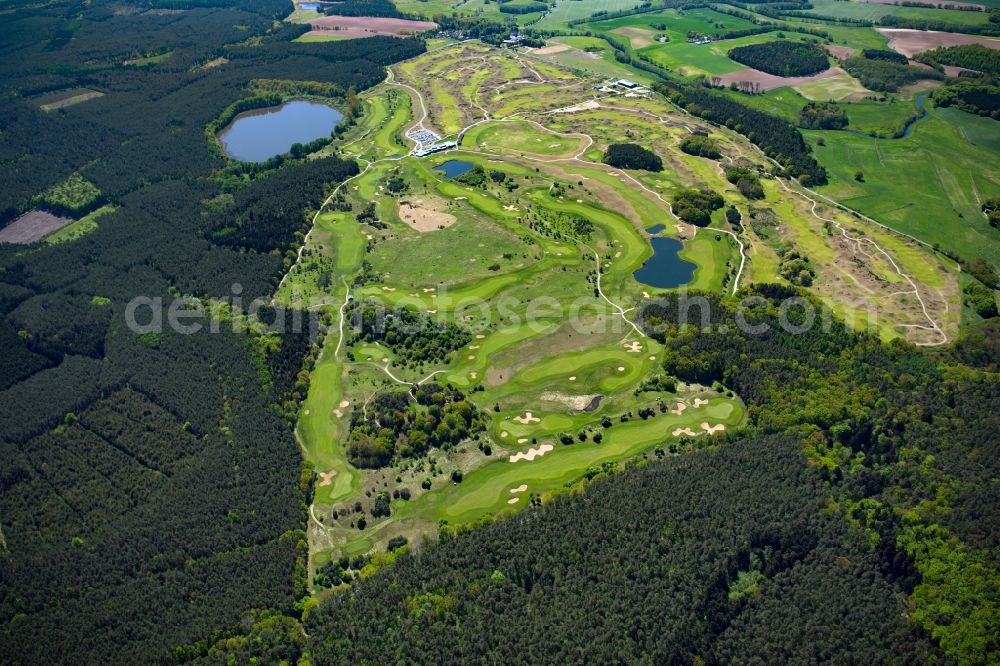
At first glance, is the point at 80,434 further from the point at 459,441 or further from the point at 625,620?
the point at 625,620

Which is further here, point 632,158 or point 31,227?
point 632,158

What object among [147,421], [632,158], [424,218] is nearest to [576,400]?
[147,421]

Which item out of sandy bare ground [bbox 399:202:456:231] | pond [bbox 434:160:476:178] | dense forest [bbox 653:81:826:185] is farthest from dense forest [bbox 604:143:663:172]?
sandy bare ground [bbox 399:202:456:231]

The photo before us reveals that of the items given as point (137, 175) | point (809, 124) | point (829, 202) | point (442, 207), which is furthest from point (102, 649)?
point (809, 124)

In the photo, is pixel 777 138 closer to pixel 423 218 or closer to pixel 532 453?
pixel 423 218

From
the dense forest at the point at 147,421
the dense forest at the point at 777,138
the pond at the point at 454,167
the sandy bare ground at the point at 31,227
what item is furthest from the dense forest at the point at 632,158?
the sandy bare ground at the point at 31,227

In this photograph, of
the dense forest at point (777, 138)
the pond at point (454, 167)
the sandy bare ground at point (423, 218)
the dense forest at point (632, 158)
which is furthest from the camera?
the pond at point (454, 167)

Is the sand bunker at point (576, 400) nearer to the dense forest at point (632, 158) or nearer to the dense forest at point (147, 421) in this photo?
the dense forest at point (147, 421)
